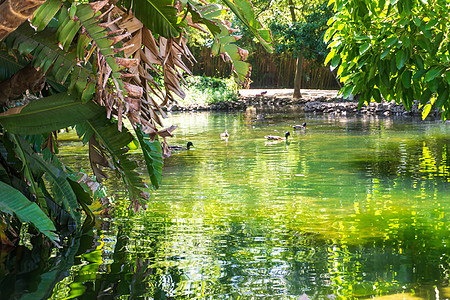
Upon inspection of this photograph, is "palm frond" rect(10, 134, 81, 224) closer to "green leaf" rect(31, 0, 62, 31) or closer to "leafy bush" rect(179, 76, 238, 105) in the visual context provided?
"green leaf" rect(31, 0, 62, 31)

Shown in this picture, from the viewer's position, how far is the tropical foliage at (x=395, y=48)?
20.0 ft

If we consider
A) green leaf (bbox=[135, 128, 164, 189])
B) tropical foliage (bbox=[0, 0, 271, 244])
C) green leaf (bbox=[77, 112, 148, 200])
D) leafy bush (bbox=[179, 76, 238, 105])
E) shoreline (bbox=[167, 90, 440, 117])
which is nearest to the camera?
tropical foliage (bbox=[0, 0, 271, 244])

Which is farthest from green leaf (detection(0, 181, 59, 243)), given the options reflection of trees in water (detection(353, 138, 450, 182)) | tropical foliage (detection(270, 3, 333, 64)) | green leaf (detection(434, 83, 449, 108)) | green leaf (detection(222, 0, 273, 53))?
tropical foliage (detection(270, 3, 333, 64))

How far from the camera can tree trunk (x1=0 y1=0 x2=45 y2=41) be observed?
316cm

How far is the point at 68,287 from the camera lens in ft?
12.8

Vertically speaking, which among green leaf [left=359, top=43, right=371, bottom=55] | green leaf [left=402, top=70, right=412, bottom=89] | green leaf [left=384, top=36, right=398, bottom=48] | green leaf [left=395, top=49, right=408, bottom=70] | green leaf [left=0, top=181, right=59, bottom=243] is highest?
green leaf [left=384, top=36, right=398, bottom=48]

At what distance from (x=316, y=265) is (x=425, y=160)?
7.12 metres

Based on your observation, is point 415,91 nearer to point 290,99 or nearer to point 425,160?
point 425,160

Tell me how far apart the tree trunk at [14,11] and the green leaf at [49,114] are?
0.82m

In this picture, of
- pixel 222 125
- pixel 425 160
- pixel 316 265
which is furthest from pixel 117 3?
pixel 222 125

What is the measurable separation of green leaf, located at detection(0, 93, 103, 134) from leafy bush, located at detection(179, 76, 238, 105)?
28.3m

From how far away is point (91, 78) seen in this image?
3.70 meters

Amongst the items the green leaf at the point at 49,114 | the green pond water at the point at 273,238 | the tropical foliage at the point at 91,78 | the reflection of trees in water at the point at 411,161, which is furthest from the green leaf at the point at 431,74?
the green leaf at the point at 49,114

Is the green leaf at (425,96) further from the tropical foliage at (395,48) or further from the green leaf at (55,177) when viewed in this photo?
the green leaf at (55,177)
